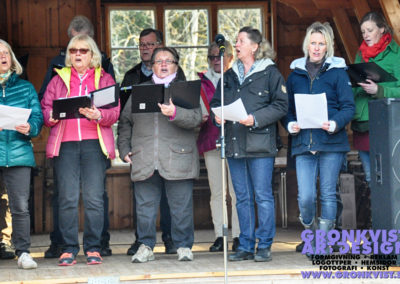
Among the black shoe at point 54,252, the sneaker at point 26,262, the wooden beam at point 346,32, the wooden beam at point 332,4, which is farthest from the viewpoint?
the wooden beam at point 332,4

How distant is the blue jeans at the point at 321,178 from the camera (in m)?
5.47

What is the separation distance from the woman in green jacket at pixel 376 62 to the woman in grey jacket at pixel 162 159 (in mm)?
1194

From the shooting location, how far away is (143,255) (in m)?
5.61

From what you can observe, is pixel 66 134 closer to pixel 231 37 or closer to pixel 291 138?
pixel 291 138

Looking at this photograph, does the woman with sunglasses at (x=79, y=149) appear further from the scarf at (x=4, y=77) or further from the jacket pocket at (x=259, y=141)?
the jacket pocket at (x=259, y=141)

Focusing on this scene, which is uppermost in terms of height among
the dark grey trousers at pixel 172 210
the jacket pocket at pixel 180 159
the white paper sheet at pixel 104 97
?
the white paper sheet at pixel 104 97

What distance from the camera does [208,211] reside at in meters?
8.41

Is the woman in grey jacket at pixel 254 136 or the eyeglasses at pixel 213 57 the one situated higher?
the eyeglasses at pixel 213 57

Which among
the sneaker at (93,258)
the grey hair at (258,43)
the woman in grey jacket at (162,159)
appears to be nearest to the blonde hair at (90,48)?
the woman in grey jacket at (162,159)

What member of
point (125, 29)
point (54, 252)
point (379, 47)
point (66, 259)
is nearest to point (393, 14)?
point (379, 47)

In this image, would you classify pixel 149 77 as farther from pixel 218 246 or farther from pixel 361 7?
pixel 361 7

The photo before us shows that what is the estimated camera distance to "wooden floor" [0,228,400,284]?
4.97 m

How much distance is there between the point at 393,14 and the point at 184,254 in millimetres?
2358

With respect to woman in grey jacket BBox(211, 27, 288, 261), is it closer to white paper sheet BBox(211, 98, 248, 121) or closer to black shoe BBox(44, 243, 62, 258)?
white paper sheet BBox(211, 98, 248, 121)
